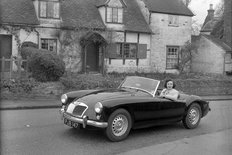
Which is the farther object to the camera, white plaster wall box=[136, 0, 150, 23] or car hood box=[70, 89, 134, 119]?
white plaster wall box=[136, 0, 150, 23]

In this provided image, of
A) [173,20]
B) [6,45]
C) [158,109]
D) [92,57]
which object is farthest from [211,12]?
[158,109]

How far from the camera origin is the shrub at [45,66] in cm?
1453

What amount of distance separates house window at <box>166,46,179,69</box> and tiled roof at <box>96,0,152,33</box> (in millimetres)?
3084

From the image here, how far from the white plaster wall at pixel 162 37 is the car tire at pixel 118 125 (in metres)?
20.9

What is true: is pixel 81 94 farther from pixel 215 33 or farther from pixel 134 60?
pixel 215 33

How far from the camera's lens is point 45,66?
1457cm

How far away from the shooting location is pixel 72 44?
78.0 feet

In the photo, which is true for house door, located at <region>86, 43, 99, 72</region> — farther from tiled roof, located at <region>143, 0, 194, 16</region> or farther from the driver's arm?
the driver's arm

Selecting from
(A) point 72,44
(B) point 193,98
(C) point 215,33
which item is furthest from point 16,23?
(C) point 215,33

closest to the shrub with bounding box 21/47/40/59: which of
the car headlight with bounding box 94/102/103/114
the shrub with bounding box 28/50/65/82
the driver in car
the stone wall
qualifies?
the shrub with bounding box 28/50/65/82

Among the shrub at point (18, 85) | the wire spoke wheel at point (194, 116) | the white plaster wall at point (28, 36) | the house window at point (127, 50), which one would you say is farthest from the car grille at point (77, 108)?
the house window at point (127, 50)

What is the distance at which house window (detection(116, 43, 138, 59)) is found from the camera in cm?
2628

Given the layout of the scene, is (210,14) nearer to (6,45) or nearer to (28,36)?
(28,36)

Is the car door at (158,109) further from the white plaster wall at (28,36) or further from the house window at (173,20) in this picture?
the house window at (173,20)
